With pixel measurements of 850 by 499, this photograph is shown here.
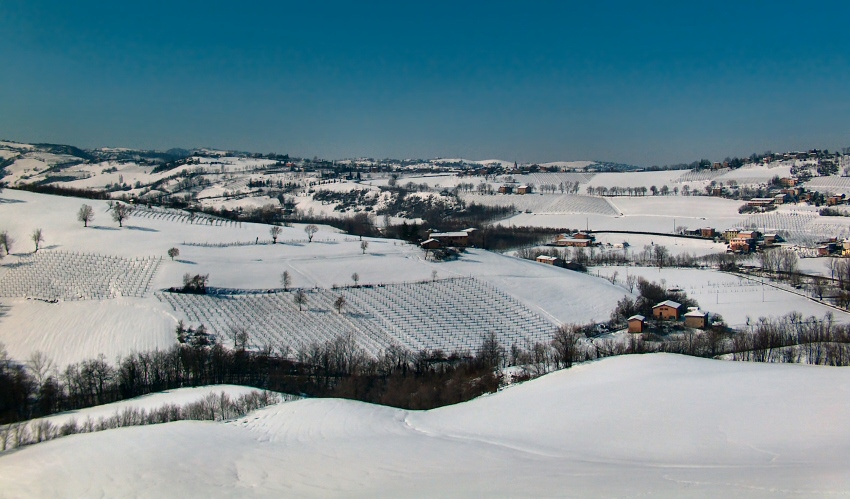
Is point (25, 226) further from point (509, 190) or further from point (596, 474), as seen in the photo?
point (509, 190)

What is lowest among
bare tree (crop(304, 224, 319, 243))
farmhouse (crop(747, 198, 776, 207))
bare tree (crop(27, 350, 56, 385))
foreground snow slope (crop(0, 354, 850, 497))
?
bare tree (crop(27, 350, 56, 385))

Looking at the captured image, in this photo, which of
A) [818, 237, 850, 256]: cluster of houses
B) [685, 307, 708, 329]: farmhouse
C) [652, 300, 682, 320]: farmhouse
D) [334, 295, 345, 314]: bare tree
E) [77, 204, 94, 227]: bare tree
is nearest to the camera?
[685, 307, 708, 329]: farmhouse

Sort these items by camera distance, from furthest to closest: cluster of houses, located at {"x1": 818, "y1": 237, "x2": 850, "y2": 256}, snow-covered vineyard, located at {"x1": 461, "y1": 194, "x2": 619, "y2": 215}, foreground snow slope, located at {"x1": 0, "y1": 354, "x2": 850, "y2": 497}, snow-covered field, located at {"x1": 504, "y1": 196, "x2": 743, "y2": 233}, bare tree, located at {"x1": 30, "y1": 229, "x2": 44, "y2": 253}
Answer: snow-covered vineyard, located at {"x1": 461, "y1": 194, "x2": 619, "y2": 215}
snow-covered field, located at {"x1": 504, "y1": 196, "x2": 743, "y2": 233}
cluster of houses, located at {"x1": 818, "y1": 237, "x2": 850, "y2": 256}
bare tree, located at {"x1": 30, "y1": 229, "x2": 44, "y2": 253}
foreground snow slope, located at {"x1": 0, "y1": 354, "x2": 850, "y2": 497}

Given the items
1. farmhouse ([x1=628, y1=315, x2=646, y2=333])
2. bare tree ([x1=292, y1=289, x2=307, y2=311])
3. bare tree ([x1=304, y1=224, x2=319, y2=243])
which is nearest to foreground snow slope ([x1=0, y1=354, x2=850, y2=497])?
farmhouse ([x1=628, y1=315, x2=646, y2=333])

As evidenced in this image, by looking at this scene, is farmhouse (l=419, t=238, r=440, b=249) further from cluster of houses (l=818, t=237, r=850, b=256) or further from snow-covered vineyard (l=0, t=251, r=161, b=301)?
cluster of houses (l=818, t=237, r=850, b=256)

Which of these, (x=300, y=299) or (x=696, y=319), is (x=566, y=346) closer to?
(x=696, y=319)
